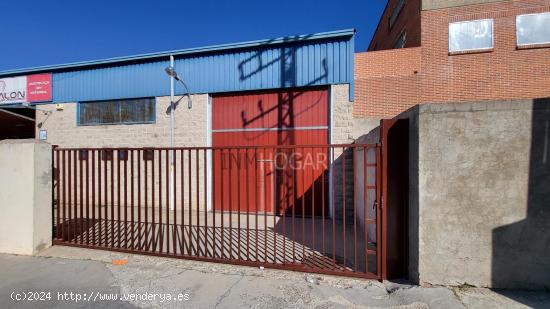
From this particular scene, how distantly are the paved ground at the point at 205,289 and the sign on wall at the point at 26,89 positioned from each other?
9656mm

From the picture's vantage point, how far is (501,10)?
→ 32.7 feet

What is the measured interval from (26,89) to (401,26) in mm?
17266

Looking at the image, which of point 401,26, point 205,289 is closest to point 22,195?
point 205,289

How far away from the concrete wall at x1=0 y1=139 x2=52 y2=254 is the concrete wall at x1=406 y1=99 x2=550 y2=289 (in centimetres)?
627

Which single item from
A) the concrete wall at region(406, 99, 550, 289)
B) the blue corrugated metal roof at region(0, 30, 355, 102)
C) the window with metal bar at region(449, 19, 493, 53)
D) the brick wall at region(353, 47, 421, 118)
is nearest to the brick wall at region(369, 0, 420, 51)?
the window with metal bar at region(449, 19, 493, 53)

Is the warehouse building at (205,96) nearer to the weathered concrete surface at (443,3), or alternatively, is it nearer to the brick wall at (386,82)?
the brick wall at (386,82)

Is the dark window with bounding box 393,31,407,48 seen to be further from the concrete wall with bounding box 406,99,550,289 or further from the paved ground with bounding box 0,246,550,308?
the paved ground with bounding box 0,246,550,308

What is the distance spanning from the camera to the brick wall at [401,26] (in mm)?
11062

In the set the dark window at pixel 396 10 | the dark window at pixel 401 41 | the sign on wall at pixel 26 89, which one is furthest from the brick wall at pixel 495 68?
the sign on wall at pixel 26 89

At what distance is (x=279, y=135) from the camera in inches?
352

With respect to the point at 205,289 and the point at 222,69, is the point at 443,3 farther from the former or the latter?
the point at 205,289

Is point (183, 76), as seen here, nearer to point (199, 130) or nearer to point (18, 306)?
point (199, 130)

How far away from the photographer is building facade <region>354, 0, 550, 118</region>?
30.8ft

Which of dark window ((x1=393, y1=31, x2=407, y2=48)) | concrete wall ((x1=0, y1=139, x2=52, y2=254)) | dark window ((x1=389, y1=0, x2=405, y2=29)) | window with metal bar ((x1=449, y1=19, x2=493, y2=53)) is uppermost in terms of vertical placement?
dark window ((x1=389, y1=0, x2=405, y2=29))
